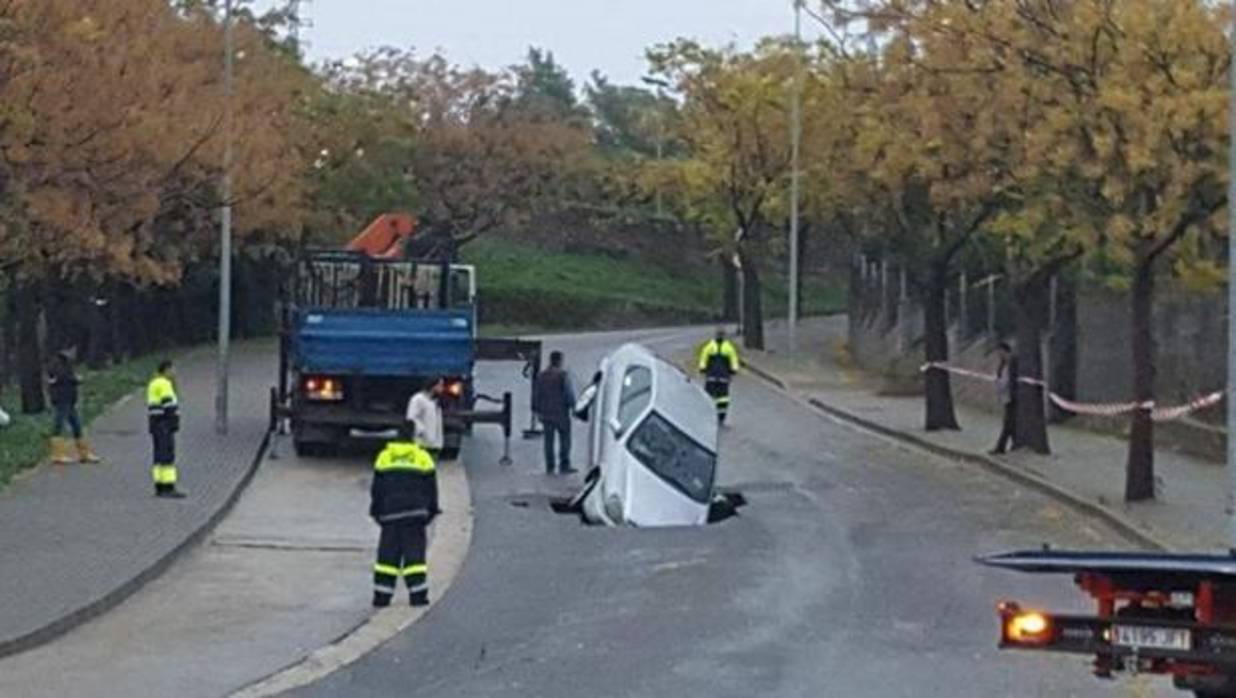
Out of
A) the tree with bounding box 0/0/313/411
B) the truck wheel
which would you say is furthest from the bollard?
the tree with bounding box 0/0/313/411

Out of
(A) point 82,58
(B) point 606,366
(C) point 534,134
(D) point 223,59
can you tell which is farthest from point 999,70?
(C) point 534,134

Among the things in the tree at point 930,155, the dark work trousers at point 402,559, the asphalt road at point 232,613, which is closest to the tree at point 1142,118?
the tree at point 930,155

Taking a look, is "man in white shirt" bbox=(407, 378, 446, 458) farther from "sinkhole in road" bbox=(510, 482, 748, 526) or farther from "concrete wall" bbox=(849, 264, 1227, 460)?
"concrete wall" bbox=(849, 264, 1227, 460)

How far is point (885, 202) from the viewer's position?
38.8m

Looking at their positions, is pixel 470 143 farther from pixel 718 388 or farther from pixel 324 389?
pixel 324 389

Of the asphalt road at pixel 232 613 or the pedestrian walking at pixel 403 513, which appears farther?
the pedestrian walking at pixel 403 513

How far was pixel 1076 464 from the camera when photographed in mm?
34000

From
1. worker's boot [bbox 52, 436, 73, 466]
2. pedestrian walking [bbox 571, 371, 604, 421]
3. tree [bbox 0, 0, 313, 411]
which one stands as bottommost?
worker's boot [bbox 52, 436, 73, 466]

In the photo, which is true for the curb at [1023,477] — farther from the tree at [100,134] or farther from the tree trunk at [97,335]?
the tree trunk at [97,335]

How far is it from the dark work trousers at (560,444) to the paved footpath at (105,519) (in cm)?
402

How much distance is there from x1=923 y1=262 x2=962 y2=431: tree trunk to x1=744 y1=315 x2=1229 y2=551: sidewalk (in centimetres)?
34

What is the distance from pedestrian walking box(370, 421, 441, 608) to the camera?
21109 millimetres

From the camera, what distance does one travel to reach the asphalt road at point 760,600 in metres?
16.9

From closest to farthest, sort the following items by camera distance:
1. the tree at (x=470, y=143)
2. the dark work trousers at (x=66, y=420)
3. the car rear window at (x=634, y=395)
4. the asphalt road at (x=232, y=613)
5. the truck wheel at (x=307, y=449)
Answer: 1. the asphalt road at (x=232, y=613)
2. the car rear window at (x=634, y=395)
3. the dark work trousers at (x=66, y=420)
4. the truck wheel at (x=307, y=449)
5. the tree at (x=470, y=143)
